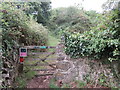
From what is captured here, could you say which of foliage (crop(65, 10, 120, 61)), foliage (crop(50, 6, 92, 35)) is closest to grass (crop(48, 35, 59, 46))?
foliage (crop(50, 6, 92, 35))

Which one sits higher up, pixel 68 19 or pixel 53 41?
pixel 68 19

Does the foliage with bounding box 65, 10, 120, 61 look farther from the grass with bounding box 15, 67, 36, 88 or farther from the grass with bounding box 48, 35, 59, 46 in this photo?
the grass with bounding box 48, 35, 59, 46

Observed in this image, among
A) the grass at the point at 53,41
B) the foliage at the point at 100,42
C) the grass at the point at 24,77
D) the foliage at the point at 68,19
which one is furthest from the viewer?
the foliage at the point at 68,19

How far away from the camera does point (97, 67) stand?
12.2 feet

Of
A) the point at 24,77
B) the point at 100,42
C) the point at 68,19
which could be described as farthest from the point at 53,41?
the point at 100,42

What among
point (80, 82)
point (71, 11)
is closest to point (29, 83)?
point (80, 82)

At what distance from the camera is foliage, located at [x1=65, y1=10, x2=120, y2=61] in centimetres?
308

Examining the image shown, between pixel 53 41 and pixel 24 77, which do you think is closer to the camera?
pixel 24 77

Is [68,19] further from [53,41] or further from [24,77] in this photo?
[24,77]

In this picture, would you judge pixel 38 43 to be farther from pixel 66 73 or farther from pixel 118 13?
pixel 118 13

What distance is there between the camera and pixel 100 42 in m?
3.29

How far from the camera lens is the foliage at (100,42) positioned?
10.1 feet

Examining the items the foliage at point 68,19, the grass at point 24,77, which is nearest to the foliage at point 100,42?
the grass at point 24,77

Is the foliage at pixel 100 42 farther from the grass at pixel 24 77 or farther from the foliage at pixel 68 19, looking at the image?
the foliage at pixel 68 19
